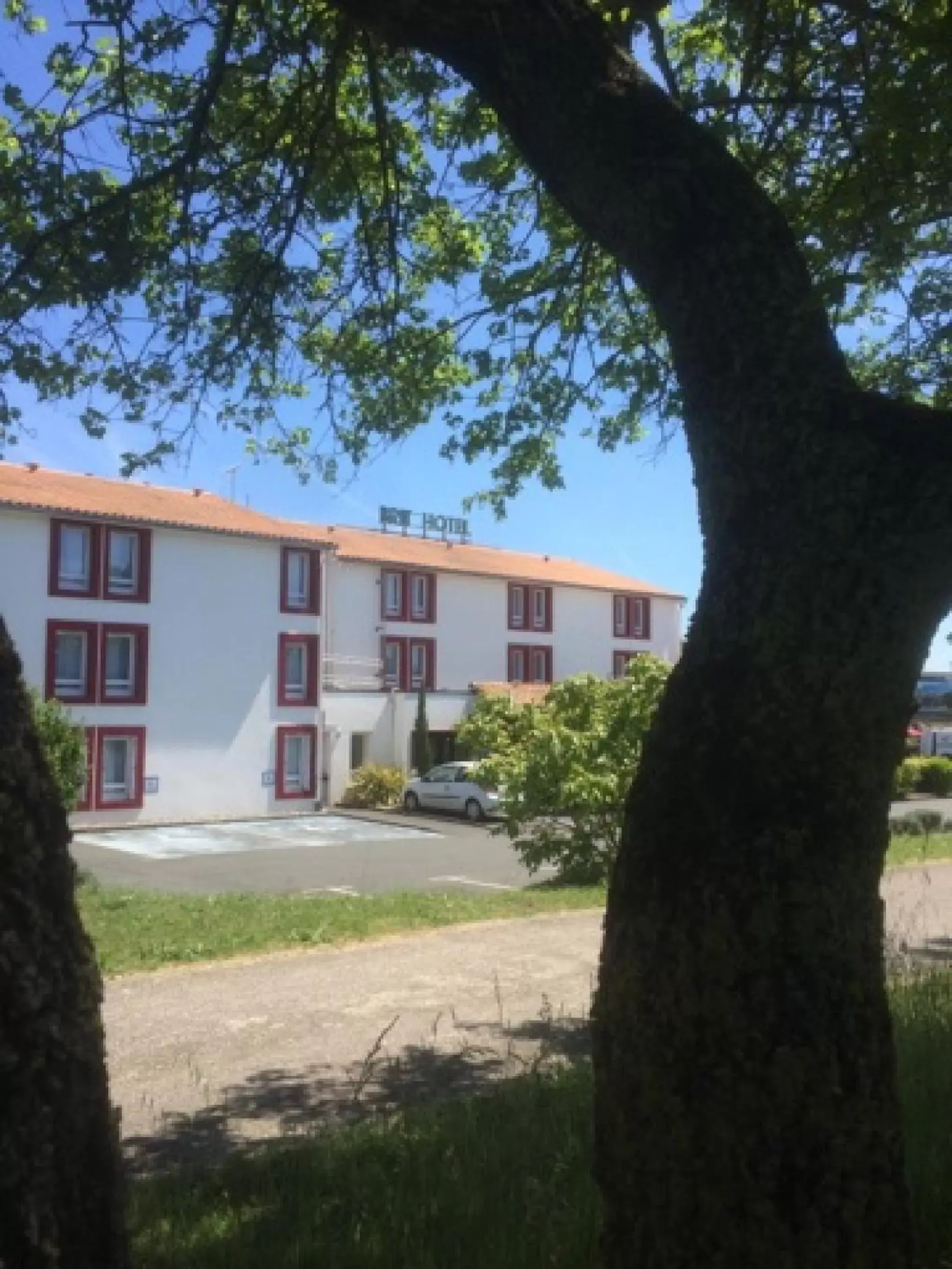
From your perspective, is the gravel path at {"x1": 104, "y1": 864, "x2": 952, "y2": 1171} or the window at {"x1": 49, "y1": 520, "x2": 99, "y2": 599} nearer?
the gravel path at {"x1": 104, "y1": 864, "x2": 952, "y2": 1171}

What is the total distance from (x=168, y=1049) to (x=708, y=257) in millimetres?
6114

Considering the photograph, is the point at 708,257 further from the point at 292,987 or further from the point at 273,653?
the point at 273,653

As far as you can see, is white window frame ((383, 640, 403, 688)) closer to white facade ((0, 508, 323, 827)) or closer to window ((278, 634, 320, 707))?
window ((278, 634, 320, 707))

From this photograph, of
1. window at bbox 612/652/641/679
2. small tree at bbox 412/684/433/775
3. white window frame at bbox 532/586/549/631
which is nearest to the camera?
small tree at bbox 412/684/433/775

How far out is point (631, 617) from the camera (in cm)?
5253

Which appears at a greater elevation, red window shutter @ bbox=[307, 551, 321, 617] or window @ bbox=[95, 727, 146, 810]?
red window shutter @ bbox=[307, 551, 321, 617]

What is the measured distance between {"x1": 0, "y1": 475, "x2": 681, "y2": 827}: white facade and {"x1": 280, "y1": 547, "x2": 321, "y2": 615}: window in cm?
10

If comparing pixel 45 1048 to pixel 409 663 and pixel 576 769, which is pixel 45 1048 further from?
pixel 409 663

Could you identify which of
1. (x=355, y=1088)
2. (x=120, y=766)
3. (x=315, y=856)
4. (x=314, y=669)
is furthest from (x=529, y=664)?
(x=355, y=1088)

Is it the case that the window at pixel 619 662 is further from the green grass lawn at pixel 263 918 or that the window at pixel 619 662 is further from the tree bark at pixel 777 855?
the tree bark at pixel 777 855

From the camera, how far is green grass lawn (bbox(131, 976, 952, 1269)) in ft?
11.7

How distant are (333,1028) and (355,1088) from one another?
1.50 m

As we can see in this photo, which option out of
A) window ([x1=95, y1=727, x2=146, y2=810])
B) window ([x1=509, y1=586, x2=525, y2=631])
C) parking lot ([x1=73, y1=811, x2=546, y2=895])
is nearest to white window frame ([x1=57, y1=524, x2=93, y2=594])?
window ([x1=95, y1=727, x2=146, y2=810])

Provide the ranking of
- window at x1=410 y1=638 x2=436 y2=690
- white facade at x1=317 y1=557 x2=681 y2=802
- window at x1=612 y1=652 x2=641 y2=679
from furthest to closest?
1. window at x1=612 y1=652 x2=641 y2=679
2. window at x1=410 y1=638 x2=436 y2=690
3. white facade at x1=317 y1=557 x2=681 y2=802
